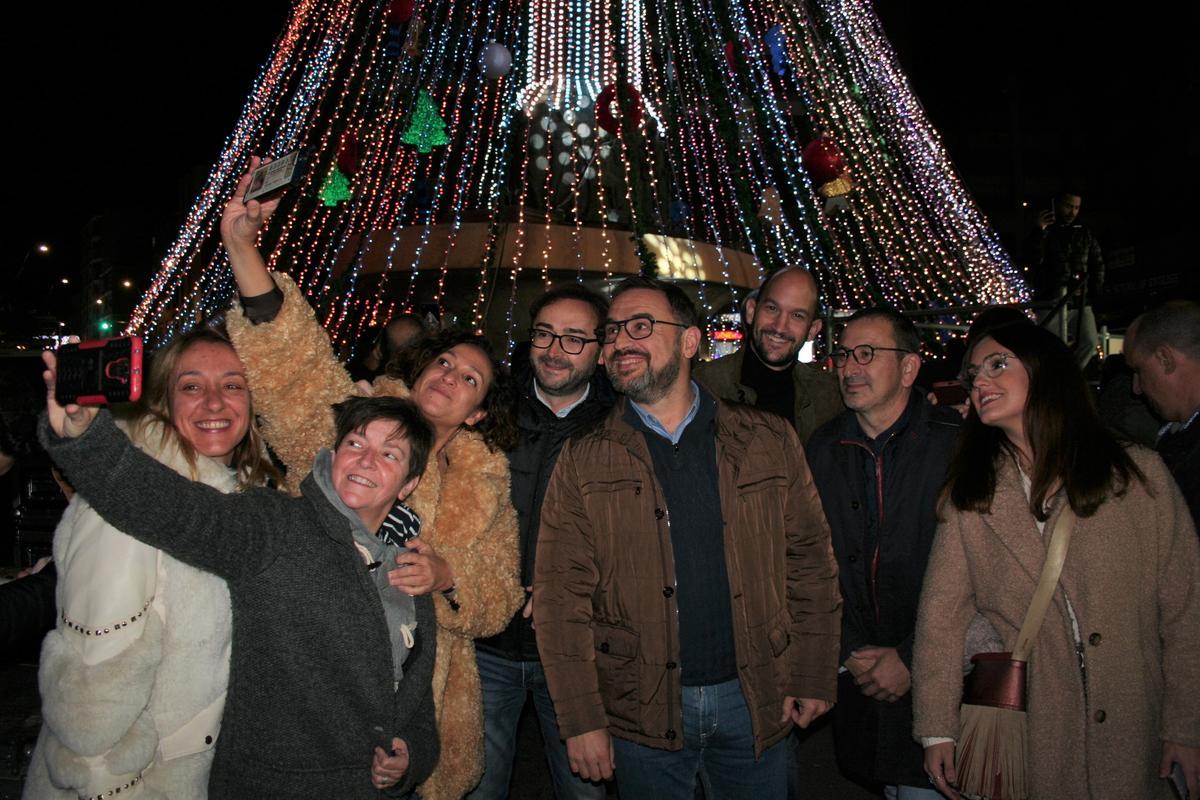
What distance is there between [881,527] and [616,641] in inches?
46.7

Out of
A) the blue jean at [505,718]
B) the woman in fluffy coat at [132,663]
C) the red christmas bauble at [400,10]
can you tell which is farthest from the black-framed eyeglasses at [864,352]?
the red christmas bauble at [400,10]

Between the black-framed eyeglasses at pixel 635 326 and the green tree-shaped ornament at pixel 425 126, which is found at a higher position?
the green tree-shaped ornament at pixel 425 126

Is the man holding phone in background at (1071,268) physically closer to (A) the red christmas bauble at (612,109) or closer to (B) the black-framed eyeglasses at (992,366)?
(A) the red christmas bauble at (612,109)

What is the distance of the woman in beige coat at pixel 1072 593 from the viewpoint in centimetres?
250

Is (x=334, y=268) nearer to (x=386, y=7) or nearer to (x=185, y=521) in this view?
(x=386, y=7)

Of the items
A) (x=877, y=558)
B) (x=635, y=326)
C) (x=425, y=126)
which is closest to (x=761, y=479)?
(x=877, y=558)

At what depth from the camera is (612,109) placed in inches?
369

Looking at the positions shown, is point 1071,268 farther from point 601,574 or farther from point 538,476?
point 601,574

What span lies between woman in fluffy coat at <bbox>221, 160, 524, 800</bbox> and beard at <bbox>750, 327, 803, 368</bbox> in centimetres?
141

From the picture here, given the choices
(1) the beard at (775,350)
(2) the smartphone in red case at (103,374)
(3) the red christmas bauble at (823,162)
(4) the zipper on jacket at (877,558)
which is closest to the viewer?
(2) the smartphone in red case at (103,374)

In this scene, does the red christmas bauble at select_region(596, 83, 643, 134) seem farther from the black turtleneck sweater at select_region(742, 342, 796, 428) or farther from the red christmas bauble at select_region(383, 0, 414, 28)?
the black turtleneck sweater at select_region(742, 342, 796, 428)

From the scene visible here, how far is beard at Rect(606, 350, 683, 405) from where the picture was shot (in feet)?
9.62

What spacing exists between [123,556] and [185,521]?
0.31 meters

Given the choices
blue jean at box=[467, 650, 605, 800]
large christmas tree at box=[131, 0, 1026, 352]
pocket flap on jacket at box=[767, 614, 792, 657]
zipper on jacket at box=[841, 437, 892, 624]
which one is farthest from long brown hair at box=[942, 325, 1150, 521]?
large christmas tree at box=[131, 0, 1026, 352]
